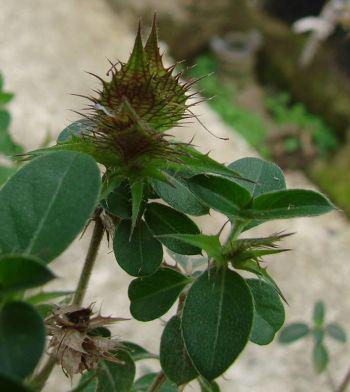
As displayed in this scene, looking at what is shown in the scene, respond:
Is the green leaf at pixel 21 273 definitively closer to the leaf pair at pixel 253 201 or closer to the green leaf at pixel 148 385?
the leaf pair at pixel 253 201

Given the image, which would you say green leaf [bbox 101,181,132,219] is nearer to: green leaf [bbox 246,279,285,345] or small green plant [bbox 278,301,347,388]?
green leaf [bbox 246,279,285,345]

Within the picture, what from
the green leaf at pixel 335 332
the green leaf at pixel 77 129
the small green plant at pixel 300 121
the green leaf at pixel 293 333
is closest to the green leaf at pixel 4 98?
the green leaf at pixel 77 129

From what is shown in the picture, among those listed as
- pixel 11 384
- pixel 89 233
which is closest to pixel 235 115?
pixel 89 233

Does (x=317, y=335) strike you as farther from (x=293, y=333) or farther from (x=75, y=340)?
(x=75, y=340)

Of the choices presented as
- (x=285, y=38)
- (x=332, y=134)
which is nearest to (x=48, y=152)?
(x=332, y=134)

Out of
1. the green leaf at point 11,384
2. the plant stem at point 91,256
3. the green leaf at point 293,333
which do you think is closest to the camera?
the green leaf at point 11,384

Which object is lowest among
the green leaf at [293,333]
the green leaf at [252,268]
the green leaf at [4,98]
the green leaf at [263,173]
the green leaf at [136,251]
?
the green leaf at [136,251]

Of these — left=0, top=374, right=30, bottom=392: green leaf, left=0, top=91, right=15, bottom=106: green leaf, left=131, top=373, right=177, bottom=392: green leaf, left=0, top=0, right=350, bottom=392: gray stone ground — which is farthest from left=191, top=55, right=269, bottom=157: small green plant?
left=0, top=374, right=30, bottom=392: green leaf
